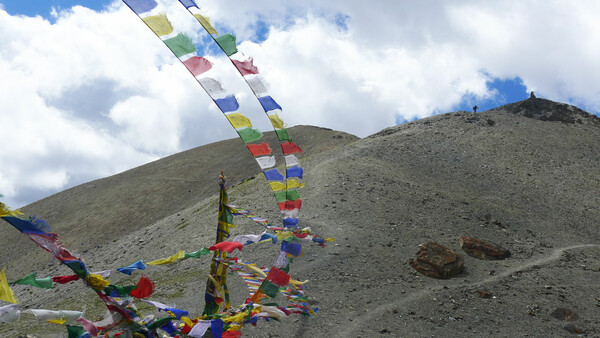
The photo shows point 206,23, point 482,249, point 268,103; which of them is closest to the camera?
point 206,23

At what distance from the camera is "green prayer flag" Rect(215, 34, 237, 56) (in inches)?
385

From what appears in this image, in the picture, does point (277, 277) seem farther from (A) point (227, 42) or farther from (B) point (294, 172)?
(A) point (227, 42)

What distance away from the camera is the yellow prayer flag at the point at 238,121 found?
385 inches

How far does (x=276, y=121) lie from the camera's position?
11.0m

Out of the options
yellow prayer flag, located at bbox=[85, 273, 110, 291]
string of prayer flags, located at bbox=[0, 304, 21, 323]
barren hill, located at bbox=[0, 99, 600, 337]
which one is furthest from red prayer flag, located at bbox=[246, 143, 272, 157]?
barren hill, located at bbox=[0, 99, 600, 337]

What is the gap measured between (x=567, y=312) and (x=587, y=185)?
19296 mm

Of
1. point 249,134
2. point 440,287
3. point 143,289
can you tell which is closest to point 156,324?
point 143,289

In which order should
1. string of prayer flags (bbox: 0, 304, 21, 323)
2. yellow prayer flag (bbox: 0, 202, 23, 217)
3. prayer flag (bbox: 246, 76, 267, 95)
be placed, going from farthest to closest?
prayer flag (bbox: 246, 76, 267, 95)
string of prayer flags (bbox: 0, 304, 21, 323)
yellow prayer flag (bbox: 0, 202, 23, 217)

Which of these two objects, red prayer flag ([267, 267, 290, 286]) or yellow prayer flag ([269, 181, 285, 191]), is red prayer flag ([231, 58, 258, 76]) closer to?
yellow prayer flag ([269, 181, 285, 191])

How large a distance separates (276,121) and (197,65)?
2455 millimetres

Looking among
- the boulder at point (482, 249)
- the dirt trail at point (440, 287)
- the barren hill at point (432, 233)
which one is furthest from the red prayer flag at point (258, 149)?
the boulder at point (482, 249)

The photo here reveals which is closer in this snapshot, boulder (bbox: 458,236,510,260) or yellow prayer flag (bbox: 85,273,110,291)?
yellow prayer flag (bbox: 85,273,110,291)

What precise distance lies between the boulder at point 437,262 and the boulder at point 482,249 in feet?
4.51

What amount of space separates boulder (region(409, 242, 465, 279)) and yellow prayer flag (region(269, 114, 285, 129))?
10191mm
